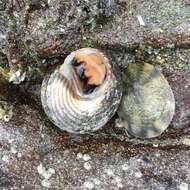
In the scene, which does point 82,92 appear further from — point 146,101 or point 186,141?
point 186,141

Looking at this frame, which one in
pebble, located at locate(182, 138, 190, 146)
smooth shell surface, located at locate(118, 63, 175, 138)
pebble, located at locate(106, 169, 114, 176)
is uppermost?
smooth shell surface, located at locate(118, 63, 175, 138)

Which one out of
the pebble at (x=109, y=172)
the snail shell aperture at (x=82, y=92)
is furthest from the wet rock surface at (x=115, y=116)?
the snail shell aperture at (x=82, y=92)

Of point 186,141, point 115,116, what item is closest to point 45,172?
point 115,116

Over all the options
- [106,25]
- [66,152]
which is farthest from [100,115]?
[106,25]

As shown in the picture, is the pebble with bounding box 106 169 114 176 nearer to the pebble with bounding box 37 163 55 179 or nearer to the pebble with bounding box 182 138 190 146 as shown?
the pebble with bounding box 37 163 55 179

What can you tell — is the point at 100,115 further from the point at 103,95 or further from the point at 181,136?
the point at 181,136

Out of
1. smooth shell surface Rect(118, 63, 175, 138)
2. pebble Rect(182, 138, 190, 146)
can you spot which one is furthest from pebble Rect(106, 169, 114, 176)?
pebble Rect(182, 138, 190, 146)
